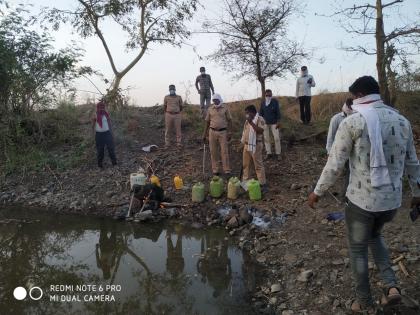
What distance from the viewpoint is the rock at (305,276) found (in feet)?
14.1

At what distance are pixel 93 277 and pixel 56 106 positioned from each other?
318 inches

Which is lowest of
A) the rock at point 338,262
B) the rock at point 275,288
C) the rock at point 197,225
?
the rock at point 275,288

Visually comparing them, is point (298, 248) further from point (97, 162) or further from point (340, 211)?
point (97, 162)

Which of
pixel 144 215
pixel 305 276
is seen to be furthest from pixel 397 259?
pixel 144 215

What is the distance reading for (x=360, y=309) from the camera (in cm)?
343

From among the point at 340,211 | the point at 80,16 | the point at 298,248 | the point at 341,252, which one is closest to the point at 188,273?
the point at 298,248

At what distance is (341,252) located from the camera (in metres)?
4.71

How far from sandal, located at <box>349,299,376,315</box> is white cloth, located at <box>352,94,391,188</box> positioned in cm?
119

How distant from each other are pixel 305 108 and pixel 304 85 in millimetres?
745

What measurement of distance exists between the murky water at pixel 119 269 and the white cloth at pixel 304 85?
17.5 feet

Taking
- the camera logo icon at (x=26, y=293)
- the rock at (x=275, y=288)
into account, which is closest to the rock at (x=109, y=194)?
the camera logo icon at (x=26, y=293)

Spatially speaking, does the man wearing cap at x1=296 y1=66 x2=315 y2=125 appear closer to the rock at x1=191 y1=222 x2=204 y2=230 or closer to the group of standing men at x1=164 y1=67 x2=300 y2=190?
the group of standing men at x1=164 y1=67 x2=300 y2=190

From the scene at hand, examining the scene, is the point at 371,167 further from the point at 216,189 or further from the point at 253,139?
the point at 216,189

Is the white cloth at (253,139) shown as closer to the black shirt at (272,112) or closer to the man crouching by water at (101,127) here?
the black shirt at (272,112)
